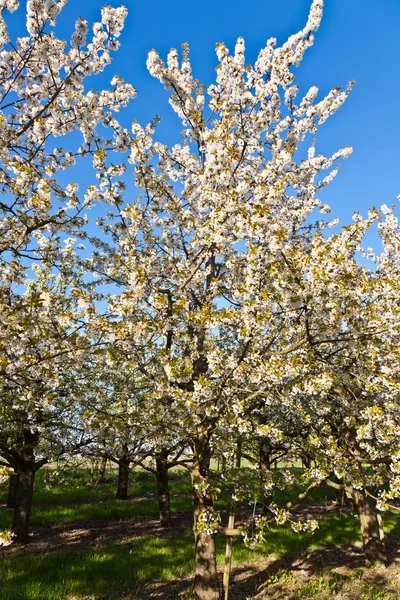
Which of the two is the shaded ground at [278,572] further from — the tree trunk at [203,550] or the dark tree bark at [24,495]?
the tree trunk at [203,550]

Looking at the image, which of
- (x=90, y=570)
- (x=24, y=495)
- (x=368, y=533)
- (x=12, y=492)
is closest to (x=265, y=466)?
(x=368, y=533)

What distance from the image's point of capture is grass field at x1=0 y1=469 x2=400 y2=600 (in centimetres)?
848

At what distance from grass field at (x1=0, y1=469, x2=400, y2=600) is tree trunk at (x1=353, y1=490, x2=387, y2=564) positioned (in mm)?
357

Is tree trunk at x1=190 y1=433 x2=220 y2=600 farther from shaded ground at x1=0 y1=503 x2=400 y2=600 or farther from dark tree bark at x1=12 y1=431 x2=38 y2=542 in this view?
dark tree bark at x1=12 y1=431 x2=38 y2=542

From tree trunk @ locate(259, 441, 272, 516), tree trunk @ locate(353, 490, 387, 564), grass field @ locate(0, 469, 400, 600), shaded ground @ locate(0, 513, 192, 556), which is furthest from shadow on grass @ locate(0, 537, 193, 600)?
tree trunk @ locate(353, 490, 387, 564)

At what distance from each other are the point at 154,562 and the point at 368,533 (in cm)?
613

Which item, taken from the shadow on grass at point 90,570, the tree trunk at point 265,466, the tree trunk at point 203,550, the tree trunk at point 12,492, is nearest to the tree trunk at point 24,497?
the shadow on grass at point 90,570

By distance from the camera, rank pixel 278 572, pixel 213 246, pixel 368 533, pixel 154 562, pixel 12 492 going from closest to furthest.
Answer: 1. pixel 213 246
2. pixel 278 572
3. pixel 154 562
4. pixel 368 533
5. pixel 12 492

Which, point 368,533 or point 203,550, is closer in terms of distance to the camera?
point 203,550

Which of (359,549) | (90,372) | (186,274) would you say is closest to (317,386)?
(186,274)

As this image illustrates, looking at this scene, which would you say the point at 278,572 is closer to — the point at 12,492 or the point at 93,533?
the point at 93,533

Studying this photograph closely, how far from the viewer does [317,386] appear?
652 centimetres

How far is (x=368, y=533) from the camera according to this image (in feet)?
36.2

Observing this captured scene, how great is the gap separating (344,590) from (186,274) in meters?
8.31
